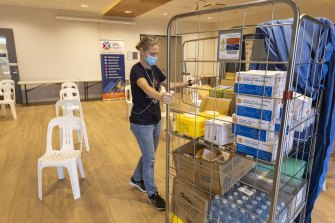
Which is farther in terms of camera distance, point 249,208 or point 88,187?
point 88,187

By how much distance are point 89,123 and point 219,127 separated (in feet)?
14.1

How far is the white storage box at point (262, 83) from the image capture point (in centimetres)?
101

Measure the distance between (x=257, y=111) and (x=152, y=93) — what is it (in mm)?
839

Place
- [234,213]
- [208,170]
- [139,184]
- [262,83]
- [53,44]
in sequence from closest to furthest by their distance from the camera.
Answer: [262,83] → [208,170] → [234,213] → [139,184] → [53,44]

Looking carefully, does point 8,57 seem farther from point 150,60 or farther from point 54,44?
point 150,60

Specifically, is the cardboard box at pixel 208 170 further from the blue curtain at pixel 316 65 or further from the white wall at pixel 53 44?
the white wall at pixel 53 44

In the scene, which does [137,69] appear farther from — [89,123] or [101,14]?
[101,14]

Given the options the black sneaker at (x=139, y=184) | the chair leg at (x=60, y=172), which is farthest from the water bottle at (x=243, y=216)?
the chair leg at (x=60, y=172)

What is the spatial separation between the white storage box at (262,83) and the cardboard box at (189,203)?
669 millimetres

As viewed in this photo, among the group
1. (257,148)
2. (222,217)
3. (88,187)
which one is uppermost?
(257,148)

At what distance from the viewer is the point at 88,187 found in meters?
2.53

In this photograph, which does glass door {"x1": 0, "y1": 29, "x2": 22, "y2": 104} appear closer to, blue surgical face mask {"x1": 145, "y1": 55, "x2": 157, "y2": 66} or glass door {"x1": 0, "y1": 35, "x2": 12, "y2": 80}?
glass door {"x1": 0, "y1": 35, "x2": 12, "y2": 80}

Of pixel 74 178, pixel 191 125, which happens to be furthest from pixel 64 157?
pixel 191 125

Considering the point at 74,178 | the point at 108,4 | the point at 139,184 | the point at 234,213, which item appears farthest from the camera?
the point at 108,4
